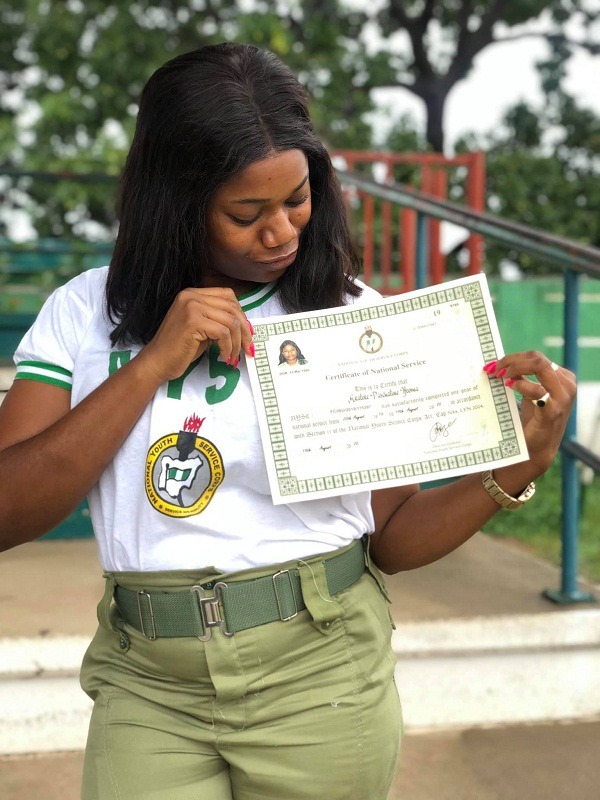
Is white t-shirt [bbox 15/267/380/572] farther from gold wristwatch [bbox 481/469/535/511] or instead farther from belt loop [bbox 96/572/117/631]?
gold wristwatch [bbox 481/469/535/511]

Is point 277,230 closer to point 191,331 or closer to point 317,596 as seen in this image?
point 191,331

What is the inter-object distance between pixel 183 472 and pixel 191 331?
0.19 m

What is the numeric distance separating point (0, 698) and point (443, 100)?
47.7ft

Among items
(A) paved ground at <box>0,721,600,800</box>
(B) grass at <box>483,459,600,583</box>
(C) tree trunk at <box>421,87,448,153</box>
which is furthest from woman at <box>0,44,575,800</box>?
(C) tree trunk at <box>421,87,448,153</box>

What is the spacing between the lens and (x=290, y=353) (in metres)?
1.53

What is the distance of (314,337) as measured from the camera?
5.10 ft

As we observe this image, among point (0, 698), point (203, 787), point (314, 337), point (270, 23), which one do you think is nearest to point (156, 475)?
point (314, 337)

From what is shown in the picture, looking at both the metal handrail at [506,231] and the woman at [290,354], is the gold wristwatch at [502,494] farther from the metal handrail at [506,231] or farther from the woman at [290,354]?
the metal handrail at [506,231]

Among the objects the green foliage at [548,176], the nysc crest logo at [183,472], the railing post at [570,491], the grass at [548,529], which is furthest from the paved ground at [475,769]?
the green foliage at [548,176]

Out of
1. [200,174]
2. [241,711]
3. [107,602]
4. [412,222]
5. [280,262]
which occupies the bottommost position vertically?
[412,222]

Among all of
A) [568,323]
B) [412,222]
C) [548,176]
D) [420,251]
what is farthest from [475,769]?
[548,176]

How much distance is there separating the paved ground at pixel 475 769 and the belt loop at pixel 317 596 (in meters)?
1.46

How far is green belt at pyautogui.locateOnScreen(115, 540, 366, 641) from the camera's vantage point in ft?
4.68

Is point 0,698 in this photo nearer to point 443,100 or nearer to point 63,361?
point 63,361
